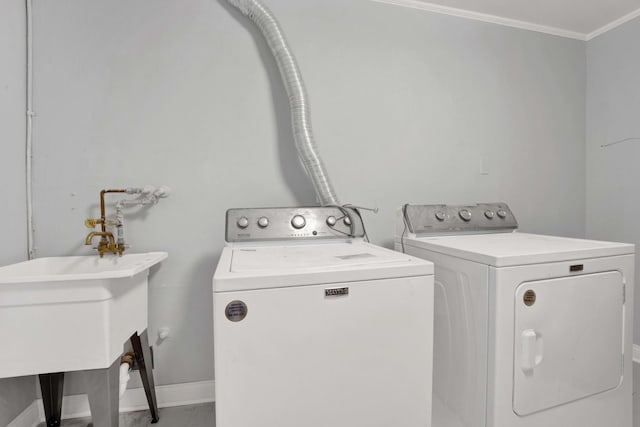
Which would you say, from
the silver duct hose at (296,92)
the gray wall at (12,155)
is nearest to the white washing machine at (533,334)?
the silver duct hose at (296,92)

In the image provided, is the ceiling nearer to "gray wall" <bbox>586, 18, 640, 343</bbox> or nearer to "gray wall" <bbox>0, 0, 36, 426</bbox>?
"gray wall" <bbox>586, 18, 640, 343</bbox>

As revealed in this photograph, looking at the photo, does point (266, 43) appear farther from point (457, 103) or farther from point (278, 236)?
point (457, 103)

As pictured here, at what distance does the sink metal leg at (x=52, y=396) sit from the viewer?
1404mm

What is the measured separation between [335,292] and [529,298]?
0.75 m

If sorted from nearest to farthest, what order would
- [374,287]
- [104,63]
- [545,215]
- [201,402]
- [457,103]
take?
[374,287] < [104,63] < [201,402] < [457,103] < [545,215]

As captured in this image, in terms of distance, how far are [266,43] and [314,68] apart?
0.98 ft

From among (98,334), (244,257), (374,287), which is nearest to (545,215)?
(374,287)

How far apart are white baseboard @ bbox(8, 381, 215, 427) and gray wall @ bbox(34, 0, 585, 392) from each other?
6 centimetres

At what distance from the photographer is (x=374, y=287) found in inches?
37.1

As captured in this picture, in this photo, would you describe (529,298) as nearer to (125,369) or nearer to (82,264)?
(125,369)

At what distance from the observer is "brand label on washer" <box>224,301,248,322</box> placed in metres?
0.85

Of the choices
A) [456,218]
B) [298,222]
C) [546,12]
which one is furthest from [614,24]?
[298,222]

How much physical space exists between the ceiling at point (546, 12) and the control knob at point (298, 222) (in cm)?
148

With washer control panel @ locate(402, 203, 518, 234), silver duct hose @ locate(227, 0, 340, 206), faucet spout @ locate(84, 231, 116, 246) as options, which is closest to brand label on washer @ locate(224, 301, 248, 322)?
silver duct hose @ locate(227, 0, 340, 206)
